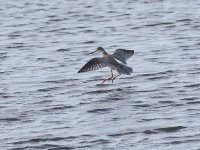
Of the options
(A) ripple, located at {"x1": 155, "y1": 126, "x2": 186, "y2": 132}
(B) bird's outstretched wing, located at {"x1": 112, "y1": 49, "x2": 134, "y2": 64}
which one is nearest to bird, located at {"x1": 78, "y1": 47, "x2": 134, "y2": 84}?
(B) bird's outstretched wing, located at {"x1": 112, "y1": 49, "x2": 134, "y2": 64}

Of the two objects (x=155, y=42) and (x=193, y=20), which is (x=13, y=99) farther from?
(x=193, y=20)

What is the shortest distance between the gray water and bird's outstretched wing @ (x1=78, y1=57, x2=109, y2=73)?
431mm

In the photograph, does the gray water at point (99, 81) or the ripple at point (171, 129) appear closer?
the gray water at point (99, 81)

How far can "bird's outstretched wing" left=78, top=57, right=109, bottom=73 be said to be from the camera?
19.0m

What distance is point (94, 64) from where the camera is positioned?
19.1m

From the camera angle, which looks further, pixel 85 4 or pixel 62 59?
pixel 85 4

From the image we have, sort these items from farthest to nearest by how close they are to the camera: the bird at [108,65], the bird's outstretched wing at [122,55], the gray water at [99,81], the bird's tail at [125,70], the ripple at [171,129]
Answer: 1. the bird's outstretched wing at [122,55]
2. the bird at [108,65]
3. the bird's tail at [125,70]
4. the ripple at [171,129]
5. the gray water at [99,81]

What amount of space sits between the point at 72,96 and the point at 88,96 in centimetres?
36

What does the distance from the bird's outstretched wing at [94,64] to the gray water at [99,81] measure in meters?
0.43

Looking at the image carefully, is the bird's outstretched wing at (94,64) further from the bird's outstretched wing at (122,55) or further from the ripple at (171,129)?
the ripple at (171,129)

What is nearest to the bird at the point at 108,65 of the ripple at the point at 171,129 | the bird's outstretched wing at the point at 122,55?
the bird's outstretched wing at the point at 122,55

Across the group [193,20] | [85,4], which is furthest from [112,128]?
[85,4]

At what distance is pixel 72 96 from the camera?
17.9 m

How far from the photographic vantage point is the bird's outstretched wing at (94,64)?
19.0 meters
